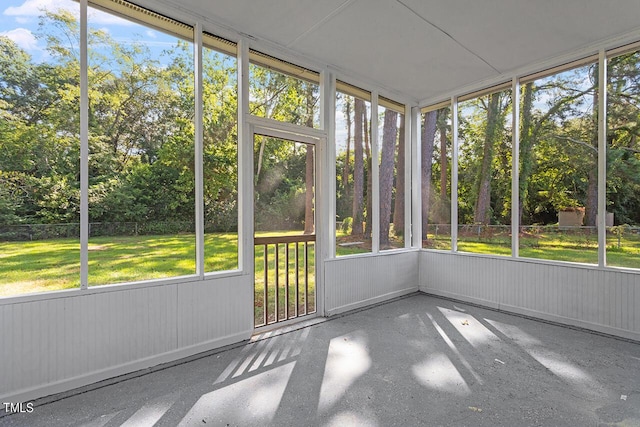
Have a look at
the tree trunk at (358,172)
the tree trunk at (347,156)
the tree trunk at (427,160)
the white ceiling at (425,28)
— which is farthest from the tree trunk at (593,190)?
the tree trunk at (347,156)

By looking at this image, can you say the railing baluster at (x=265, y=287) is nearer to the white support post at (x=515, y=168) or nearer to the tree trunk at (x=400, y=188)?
the tree trunk at (x=400, y=188)

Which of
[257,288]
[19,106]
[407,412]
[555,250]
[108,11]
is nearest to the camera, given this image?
[407,412]

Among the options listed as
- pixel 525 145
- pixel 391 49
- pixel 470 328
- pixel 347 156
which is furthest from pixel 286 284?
pixel 525 145

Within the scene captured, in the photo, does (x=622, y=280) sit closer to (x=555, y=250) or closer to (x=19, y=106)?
(x=555, y=250)

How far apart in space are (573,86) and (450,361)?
3.80 metres

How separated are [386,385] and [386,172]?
3111 mm

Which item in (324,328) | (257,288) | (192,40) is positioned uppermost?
(192,40)

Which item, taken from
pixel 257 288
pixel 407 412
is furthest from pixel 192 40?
pixel 407 412

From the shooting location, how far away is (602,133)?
3.25m

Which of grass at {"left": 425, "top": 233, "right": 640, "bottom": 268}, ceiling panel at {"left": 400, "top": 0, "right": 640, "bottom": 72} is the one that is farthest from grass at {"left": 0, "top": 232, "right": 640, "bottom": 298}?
ceiling panel at {"left": 400, "top": 0, "right": 640, "bottom": 72}

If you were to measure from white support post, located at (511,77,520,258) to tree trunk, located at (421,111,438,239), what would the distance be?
1.20 meters

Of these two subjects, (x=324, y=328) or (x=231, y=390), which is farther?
(x=324, y=328)

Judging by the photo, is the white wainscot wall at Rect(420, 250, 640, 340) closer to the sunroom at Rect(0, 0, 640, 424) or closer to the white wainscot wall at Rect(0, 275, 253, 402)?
the sunroom at Rect(0, 0, 640, 424)

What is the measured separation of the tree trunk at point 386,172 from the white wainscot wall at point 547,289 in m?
0.98
